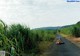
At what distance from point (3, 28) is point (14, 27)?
1382cm

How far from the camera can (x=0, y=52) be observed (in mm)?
4625

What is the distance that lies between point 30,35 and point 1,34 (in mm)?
20855

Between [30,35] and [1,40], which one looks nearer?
[1,40]

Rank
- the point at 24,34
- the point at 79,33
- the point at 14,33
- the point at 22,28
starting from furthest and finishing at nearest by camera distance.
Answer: the point at 79,33 → the point at 24,34 → the point at 22,28 → the point at 14,33

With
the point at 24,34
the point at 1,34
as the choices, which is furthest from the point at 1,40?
the point at 24,34

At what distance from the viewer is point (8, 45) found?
4.65 m

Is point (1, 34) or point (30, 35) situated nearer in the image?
point (1, 34)

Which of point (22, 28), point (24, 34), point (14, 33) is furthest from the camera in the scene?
point (24, 34)

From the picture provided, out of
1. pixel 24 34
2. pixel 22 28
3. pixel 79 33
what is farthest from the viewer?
pixel 79 33

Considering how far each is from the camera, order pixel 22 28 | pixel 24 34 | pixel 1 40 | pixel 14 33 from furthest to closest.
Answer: pixel 24 34
pixel 22 28
pixel 14 33
pixel 1 40

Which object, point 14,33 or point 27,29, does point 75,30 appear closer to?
point 27,29

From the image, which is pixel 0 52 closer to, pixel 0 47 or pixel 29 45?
pixel 0 47

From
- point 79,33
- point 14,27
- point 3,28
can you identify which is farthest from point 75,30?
point 3,28

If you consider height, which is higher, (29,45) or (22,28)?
(22,28)
